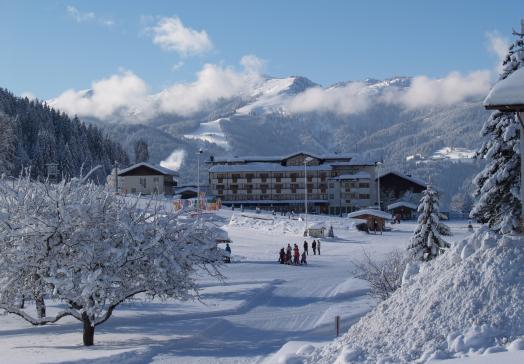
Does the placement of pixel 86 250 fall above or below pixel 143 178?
below

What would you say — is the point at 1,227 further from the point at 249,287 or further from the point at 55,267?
the point at 249,287

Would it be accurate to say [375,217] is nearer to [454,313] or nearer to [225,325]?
[225,325]

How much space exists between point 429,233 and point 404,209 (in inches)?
2510

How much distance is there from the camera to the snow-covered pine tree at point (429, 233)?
29.4 meters

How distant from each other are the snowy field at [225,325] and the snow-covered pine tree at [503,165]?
6194 millimetres

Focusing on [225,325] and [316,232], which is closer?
[225,325]

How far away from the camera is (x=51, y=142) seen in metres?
124

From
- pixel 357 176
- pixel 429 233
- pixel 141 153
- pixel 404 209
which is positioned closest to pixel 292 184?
pixel 357 176

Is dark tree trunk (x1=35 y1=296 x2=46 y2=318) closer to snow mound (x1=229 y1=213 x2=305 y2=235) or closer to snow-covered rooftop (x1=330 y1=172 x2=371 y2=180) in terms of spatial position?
snow mound (x1=229 y1=213 x2=305 y2=235)

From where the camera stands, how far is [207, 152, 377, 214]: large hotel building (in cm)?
10044

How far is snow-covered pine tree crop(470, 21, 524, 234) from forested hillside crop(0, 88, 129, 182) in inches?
4043

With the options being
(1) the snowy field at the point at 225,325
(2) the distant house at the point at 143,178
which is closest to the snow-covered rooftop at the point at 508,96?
(1) the snowy field at the point at 225,325

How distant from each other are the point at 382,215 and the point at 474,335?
191 feet

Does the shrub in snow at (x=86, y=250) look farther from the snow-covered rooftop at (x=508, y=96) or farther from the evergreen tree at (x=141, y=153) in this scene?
the evergreen tree at (x=141, y=153)
